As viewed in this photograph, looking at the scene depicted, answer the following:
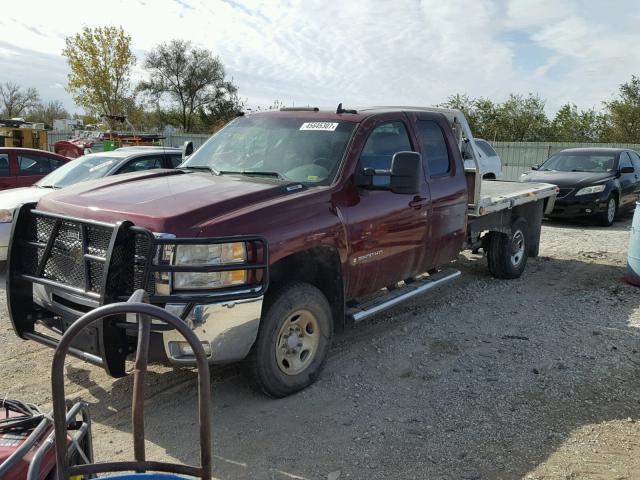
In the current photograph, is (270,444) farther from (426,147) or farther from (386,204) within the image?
(426,147)

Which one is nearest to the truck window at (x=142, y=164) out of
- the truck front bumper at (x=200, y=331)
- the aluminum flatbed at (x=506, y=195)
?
the aluminum flatbed at (x=506, y=195)

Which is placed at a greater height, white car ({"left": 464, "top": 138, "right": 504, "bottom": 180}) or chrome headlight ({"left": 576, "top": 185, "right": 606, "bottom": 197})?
white car ({"left": 464, "top": 138, "right": 504, "bottom": 180})

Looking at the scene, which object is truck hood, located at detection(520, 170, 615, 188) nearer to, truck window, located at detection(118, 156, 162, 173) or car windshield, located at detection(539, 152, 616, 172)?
car windshield, located at detection(539, 152, 616, 172)

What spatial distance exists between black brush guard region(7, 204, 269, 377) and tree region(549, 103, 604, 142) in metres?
32.7

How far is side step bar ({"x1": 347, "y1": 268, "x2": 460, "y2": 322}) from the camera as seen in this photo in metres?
4.63

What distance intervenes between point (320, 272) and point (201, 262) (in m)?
1.19

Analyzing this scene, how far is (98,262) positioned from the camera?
3447mm

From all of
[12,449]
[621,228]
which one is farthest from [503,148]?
[12,449]

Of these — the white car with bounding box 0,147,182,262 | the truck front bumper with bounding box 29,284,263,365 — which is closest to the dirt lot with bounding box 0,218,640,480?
the truck front bumper with bounding box 29,284,263,365

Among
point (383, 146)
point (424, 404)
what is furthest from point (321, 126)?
point (424, 404)

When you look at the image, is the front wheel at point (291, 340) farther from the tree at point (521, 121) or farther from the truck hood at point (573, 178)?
the tree at point (521, 121)

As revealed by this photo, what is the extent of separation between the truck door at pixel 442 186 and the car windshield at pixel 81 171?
5128mm

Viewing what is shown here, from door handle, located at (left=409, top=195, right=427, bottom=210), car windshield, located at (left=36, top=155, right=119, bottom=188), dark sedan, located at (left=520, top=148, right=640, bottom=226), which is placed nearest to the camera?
door handle, located at (left=409, top=195, right=427, bottom=210)

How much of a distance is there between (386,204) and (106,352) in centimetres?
251
